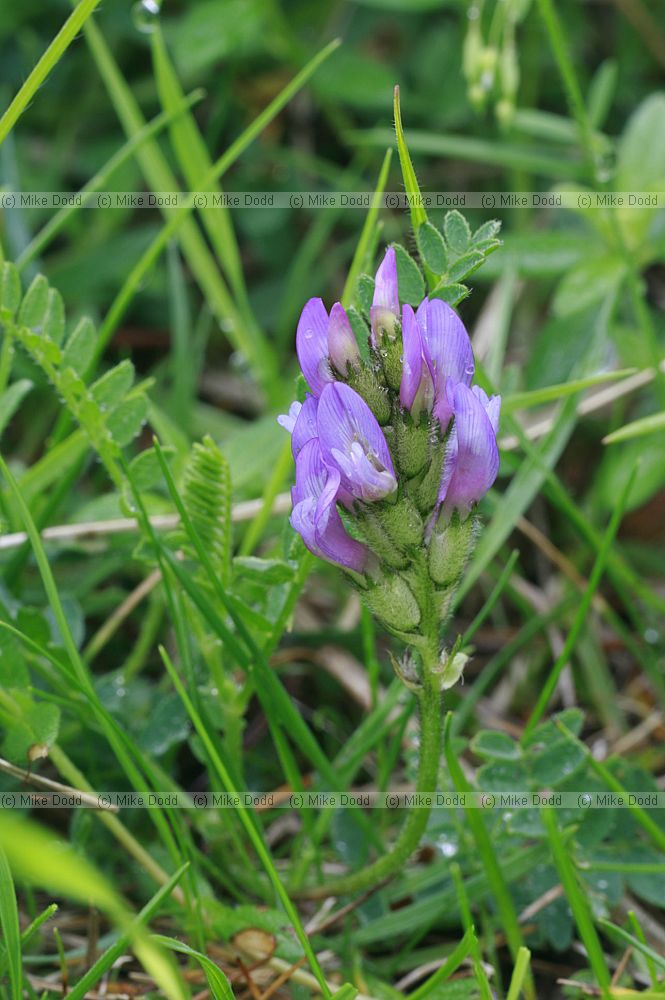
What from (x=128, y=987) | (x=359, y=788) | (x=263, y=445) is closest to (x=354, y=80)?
(x=263, y=445)

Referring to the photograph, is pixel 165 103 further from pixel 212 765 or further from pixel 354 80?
pixel 212 765

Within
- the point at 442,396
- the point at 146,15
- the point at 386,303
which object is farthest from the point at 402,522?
the point at 146,15

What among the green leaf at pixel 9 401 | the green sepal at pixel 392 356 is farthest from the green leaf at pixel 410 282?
the green leaf at pixel 9 401

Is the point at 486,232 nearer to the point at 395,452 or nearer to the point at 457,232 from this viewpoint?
the point at 457,232

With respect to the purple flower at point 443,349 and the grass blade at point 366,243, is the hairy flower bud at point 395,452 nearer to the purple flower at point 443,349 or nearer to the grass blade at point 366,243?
the purple flower at point 443,349

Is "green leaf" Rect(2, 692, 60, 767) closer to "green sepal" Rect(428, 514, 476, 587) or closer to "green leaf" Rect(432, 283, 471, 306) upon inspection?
"green sepal" Rect(428, 514, 476, 587)
